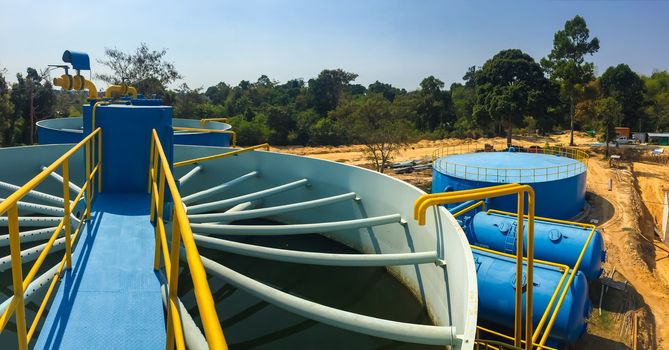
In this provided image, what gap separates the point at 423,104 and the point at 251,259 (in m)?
55.9

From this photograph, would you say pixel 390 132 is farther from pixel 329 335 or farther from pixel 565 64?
pixel 329 335

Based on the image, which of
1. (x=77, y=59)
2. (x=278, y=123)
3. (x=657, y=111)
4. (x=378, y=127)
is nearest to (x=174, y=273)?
(x=77, y=59)

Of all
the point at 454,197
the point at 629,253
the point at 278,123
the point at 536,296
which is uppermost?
the point at 278,123

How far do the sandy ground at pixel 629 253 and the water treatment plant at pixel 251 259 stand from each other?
5.70ft

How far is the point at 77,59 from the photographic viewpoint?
10.5 meters

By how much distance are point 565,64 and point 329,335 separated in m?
42.6

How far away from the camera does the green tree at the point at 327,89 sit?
6513 centimetres

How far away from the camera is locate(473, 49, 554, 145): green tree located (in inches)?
1449

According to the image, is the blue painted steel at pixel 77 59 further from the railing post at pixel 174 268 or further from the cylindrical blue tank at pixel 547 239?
the cylindrical blue tank at pixel 547 239

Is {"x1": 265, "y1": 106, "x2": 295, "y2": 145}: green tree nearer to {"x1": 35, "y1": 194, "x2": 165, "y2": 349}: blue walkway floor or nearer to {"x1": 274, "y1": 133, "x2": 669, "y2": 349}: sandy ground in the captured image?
{"x1": 274, "y1": 133, "x2": 669, "y2": 349}: sandy ground

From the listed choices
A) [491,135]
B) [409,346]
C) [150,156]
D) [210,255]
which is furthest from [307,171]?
[491,135]

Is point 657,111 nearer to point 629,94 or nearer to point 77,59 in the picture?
point 629,94

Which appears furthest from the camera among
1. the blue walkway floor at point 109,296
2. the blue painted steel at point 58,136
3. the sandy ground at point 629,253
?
the blue painted steel at point 58,136

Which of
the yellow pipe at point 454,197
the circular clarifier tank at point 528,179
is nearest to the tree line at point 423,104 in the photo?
the circular clarifier tank at point 528,179
